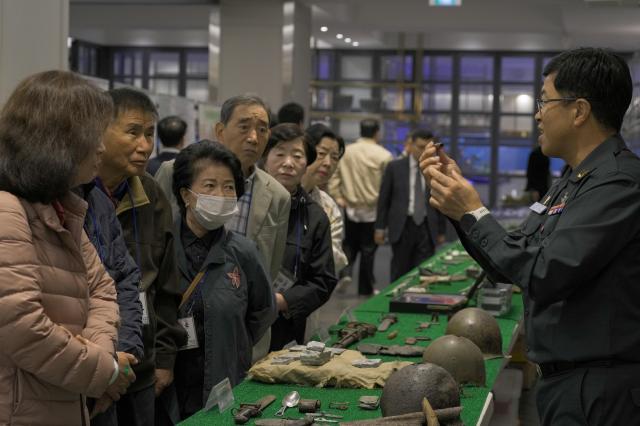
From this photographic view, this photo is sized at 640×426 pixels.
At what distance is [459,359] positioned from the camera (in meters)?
3.94

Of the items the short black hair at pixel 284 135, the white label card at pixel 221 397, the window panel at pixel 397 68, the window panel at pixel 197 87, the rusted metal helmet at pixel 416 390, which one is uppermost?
the window panel at pixel 397 68

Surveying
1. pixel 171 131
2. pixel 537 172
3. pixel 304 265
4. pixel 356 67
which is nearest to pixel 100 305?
pixel 304 265

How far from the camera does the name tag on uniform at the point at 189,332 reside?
12.8ft

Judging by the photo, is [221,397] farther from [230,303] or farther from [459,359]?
[459,359]

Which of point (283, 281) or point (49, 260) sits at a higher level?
point (49, 260)

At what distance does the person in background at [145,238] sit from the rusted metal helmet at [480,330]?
56.9 inches

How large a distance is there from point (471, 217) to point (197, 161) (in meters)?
1.47

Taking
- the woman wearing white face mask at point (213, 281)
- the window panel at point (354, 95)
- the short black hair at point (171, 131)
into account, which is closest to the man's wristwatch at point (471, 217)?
the woman wearing white face mask at point (213, 281)

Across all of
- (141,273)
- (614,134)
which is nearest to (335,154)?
(141,273)

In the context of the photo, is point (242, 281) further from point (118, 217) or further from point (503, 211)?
point (503, 211)

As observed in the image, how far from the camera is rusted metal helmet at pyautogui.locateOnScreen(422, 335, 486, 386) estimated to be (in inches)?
155

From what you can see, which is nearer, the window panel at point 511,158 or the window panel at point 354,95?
the window panel at point 354,95

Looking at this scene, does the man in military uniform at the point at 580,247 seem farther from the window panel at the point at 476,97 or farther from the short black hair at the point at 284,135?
the window panel at the point at 476,97

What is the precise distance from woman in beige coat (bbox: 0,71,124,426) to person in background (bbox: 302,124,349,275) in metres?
2.85
